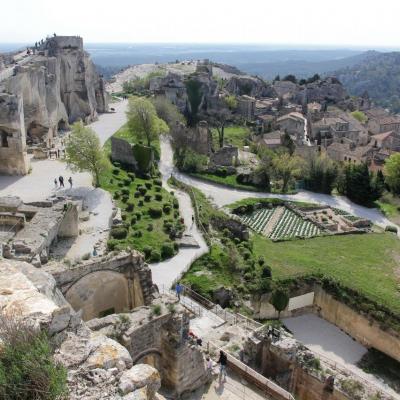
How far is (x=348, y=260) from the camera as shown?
31094 millimetres

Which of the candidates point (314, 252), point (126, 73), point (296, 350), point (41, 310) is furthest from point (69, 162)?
point (126, 73)

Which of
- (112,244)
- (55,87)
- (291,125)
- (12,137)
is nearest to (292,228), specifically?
(112,244)

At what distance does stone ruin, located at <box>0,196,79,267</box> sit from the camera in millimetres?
20359

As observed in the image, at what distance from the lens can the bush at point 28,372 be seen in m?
7.16

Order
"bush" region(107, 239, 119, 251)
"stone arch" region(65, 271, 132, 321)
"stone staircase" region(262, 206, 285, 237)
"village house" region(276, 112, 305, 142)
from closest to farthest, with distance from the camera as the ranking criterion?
"stone arch" region(65, 271, 132, 321)
"bush" region(107, 239, 119, 251)
"stone staircase" region(262, 206, 285, 237)
"village house" region(276, 112, 305, 142)

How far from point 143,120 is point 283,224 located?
1891 cm

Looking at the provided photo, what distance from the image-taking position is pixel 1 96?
111 ft

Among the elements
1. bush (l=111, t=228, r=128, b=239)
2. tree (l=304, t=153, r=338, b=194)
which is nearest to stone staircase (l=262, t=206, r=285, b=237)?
tree (l=304, t=153, r=338, b=194)

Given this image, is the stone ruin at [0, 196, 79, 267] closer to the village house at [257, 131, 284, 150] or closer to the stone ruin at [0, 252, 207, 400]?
the stone ruin at [0, 252, 207, 400]

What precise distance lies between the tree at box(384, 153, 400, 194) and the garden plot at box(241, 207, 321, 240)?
1527 centimetres

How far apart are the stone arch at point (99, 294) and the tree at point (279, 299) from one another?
35.1ft

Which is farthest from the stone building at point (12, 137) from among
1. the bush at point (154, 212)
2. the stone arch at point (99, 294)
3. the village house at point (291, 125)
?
the village house at point (291, 125)

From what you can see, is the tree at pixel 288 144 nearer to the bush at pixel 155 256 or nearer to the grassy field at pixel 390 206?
the grassy field at pixel 390 206

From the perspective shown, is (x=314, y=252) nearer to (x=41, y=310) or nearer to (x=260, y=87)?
(x=41, y=310)
